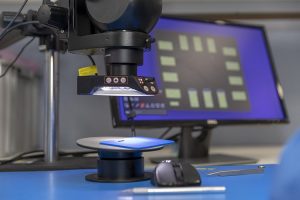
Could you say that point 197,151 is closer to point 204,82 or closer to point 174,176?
point 204,82

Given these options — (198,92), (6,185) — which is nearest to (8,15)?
(6,185)

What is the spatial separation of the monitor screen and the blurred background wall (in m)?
0.24

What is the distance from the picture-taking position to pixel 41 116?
1604mm

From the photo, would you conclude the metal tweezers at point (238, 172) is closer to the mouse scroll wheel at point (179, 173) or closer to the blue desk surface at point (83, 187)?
the blue desk surface at point (83, 187)

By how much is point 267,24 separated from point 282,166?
1.42 m

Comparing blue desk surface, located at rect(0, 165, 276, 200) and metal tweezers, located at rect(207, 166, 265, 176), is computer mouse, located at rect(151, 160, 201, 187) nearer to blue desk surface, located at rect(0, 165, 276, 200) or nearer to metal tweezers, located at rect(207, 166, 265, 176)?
blue desk surface, located at rect(0, 165, 276, 200)

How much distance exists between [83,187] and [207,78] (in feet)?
2.26

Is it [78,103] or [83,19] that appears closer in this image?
[83,19]

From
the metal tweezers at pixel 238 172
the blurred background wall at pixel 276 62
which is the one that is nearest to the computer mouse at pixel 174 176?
the metal tweezers at pixel 238 172

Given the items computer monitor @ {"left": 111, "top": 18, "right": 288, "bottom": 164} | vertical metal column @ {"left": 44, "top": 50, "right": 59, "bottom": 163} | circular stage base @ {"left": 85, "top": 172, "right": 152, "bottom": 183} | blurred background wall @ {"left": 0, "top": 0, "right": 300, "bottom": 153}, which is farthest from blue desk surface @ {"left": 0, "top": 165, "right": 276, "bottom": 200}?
blurred background wall @ {"left": 0, "top": 0, "right": 300, "bottom": 153}

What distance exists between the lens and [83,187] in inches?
32.2

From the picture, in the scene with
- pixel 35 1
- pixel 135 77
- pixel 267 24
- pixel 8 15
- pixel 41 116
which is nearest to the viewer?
pixel 135 77

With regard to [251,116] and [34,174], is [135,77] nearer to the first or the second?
[34,174]

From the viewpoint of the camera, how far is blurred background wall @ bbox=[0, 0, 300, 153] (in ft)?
5.32
